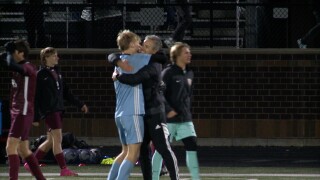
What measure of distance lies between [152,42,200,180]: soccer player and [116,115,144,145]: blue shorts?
4.13ft

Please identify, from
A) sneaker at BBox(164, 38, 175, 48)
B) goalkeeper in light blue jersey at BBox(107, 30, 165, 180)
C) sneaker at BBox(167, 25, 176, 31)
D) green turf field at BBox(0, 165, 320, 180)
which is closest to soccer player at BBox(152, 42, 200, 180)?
goalkeeper in light blue jersey at BBox(107, 30, 165, 180)

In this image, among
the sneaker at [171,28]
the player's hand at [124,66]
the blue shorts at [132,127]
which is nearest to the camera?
the blue shorts at [132,127]

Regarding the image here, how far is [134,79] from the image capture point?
42.4ft

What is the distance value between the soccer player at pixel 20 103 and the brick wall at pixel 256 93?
30.8 ft

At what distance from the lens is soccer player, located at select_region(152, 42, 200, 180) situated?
1416 cm

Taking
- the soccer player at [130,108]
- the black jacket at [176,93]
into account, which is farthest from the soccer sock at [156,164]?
the soccer player at [130,108]

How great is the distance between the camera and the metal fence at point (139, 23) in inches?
957

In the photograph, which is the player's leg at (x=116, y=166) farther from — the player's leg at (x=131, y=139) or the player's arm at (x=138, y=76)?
the player's arm at (x=138, y=76)

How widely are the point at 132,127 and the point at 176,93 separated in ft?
4.63

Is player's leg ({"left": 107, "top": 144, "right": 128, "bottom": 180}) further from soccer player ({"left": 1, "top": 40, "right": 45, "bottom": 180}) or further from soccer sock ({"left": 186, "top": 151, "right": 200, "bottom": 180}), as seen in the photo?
soccer player ({"left": 1, "top": 40, "right": 45, "bottom": 180})

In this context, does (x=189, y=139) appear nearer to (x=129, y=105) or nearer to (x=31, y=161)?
(x=129, y=105)

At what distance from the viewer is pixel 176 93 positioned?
14.2 meters

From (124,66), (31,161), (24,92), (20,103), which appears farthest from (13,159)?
(124,66)

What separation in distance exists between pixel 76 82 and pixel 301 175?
764cm
